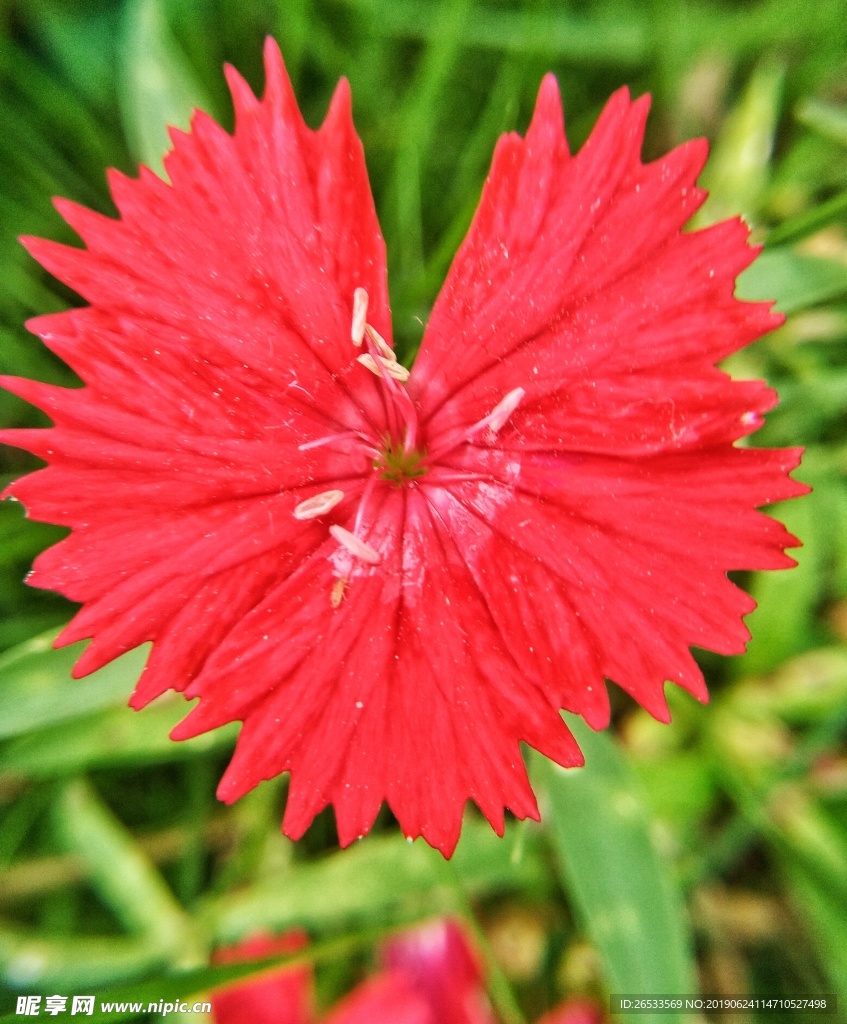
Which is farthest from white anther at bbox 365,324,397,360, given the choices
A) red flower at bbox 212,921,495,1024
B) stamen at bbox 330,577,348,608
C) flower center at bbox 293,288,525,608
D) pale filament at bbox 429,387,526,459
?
red flower at bbox 212,921,495,1024

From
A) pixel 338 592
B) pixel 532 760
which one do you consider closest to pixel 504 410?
pixel 338 592

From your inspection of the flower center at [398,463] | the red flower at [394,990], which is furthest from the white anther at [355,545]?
the red flower at [394,990]

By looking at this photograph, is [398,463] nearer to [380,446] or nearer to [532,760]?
[380,446]

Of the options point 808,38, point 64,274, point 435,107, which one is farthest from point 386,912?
point 808,38

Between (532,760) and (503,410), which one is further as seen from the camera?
(532,760)

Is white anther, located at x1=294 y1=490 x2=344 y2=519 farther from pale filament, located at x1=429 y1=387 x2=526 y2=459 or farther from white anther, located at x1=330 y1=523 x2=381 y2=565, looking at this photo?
pale filament, located at x1=429 y1=387 x2=526 y2=459

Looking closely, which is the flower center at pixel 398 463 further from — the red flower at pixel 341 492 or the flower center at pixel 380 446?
the red flower at pixel 341 492
